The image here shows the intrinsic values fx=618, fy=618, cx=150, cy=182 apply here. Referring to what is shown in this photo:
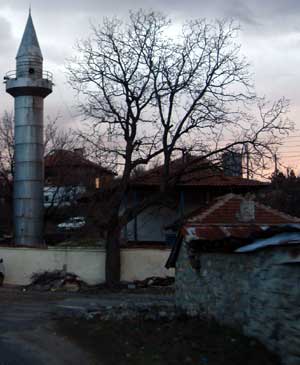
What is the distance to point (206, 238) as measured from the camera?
1187cm

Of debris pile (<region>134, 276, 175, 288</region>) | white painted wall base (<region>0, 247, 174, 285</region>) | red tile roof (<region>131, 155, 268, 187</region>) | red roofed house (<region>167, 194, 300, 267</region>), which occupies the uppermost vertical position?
red tile roof (<region>131, 155, 268, 187</region>)

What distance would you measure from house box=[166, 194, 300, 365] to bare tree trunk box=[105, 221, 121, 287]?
9801mm

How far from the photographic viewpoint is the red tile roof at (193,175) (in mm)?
25609

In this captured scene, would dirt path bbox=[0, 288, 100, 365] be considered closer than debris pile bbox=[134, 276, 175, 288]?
Yes

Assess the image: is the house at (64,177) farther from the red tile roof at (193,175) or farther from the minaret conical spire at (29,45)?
the red tile roof at (193,175)

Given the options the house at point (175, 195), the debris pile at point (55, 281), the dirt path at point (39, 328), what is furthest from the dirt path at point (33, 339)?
the house at point (175, 195)

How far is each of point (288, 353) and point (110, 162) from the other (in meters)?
19.2

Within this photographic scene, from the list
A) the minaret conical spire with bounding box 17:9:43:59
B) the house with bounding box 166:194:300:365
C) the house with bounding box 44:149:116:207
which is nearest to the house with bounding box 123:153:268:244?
the house with bounding box 44:149:116:207

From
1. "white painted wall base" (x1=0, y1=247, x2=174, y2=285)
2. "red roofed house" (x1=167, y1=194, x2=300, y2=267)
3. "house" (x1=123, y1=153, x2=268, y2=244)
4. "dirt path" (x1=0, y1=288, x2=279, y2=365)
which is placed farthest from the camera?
"house" (x1=123, y1=153, x2=268, y2=244)

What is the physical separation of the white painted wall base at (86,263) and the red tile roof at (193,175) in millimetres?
3400

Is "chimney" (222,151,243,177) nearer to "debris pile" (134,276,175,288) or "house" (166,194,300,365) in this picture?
"debris pile" (134,276,175,288)

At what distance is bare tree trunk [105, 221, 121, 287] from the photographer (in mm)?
24987

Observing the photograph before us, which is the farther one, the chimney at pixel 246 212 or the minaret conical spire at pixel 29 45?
the minaret conical spire at pixel 29 45

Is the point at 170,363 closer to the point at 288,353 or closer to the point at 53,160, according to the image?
the point at 288,353
